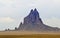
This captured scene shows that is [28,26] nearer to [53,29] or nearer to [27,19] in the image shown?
[27,19]

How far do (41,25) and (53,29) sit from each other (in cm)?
551

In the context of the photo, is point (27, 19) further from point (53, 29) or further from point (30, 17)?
point (53, 29)

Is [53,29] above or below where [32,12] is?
below

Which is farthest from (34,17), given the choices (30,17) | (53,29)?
(53,29)

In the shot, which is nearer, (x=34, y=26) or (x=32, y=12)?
(x=32, y=12)

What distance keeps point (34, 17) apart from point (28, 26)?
6134mm

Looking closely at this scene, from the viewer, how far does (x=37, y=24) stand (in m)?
82.8

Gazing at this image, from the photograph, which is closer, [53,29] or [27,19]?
[53,29]

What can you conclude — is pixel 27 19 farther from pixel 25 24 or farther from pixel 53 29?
pixel 53 29

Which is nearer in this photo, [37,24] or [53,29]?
[53,29]

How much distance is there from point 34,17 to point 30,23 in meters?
3.69

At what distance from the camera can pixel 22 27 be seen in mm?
80438

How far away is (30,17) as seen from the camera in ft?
267

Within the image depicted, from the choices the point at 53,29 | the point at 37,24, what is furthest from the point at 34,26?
the point at 53,29
